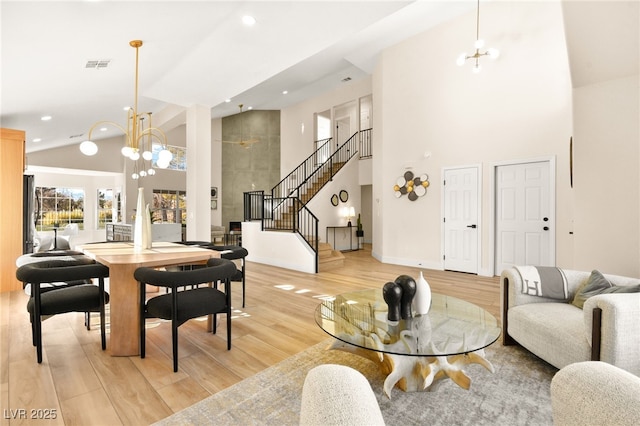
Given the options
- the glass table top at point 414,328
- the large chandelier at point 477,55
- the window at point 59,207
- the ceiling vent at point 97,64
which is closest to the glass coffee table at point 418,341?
the glass table top at point 414,328

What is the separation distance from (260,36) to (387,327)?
3.31 metres

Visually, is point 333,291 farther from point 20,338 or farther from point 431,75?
point 431,75

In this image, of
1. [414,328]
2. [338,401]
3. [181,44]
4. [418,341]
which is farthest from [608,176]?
[181,44]

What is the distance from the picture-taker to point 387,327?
2098 millimetres

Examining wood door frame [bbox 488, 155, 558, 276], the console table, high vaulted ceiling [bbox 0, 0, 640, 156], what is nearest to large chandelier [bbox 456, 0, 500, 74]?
high vaulted ceiling [bbox 0, 0, 640, 156]

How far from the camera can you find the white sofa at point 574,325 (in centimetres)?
181

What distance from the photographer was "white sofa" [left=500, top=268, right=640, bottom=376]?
1812 mm

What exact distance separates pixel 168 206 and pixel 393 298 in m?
12.8

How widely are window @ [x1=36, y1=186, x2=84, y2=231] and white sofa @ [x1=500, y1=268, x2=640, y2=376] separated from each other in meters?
14.9

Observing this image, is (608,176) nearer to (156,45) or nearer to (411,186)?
(411,186)

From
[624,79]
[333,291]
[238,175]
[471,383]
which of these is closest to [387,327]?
[471,383]

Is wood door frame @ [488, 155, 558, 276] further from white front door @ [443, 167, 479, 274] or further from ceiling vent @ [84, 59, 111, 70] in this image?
ceiling vent @ [84, 59, 111, 70]

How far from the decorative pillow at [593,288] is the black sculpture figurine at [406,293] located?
1407 mm

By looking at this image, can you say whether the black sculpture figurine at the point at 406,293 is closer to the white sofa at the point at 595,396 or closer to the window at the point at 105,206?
the white sofa at the point at 595,396
